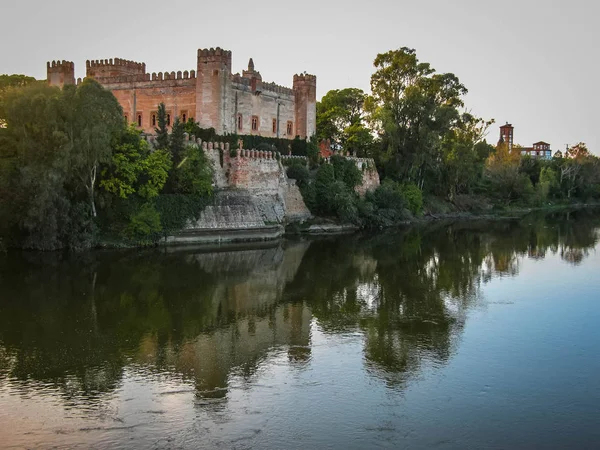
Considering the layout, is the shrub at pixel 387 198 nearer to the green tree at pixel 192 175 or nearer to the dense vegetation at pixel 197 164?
the dense vegetation at pixel 197 164

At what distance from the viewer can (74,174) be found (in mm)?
24906

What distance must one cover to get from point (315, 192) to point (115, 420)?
2609 centimetres

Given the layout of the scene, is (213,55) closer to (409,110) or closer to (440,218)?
(409,110)

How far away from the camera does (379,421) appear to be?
391 inches

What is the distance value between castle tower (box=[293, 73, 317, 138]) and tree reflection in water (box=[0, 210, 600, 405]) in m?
14.0

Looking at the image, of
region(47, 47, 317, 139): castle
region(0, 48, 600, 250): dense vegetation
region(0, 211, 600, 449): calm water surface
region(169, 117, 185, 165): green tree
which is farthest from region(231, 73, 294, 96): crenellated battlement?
region(0, 211, 600, 449): calm water surface

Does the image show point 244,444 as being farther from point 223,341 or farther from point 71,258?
point 71,258

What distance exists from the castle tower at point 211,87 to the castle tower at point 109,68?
21.0 ft

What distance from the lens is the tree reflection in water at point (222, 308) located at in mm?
12094

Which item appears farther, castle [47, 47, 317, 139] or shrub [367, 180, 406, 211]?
shrub [367, 180, 406, 211]

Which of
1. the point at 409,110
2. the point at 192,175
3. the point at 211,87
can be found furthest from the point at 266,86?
the point at 192,175

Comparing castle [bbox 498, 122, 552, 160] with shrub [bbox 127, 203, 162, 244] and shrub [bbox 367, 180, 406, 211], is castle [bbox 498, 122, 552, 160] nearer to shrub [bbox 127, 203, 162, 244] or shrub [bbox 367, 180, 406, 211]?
shrub [bbox 367, 180, 406, 211]

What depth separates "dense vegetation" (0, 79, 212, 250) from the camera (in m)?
23.3

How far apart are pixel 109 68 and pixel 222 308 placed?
26791mm
